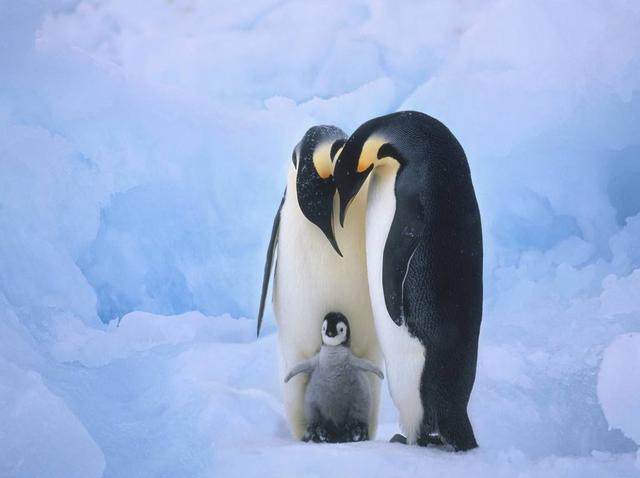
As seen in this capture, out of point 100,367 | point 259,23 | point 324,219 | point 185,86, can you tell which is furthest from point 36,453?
point 259,23

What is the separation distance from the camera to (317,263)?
1749 mm

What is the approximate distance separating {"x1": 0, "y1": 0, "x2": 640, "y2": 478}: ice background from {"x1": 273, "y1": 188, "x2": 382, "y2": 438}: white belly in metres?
0.26

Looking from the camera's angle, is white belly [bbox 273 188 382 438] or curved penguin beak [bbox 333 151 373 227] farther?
white belly [bbox 273 188 382 438]

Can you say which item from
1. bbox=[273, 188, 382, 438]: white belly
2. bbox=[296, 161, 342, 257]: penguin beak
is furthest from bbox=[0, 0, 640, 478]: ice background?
bbox=[296, 161, 342, 257]: penguin beak

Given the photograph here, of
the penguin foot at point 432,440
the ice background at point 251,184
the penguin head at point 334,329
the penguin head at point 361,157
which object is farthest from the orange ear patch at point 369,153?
the ice background at point 251,184

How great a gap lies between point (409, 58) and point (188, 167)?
840 mm

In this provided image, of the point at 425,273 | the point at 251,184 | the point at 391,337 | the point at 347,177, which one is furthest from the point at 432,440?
the point at 251,184

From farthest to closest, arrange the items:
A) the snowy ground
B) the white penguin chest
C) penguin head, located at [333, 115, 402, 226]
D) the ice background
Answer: the ice background → the white penguin chest → penguin head, located at [333, 115, 402, 226] → the snowy ground

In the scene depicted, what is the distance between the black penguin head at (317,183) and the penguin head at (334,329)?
141 mm

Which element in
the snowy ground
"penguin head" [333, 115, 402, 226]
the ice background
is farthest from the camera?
the ice background

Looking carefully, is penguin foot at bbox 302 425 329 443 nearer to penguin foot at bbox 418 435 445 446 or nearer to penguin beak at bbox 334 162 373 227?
penguin foot at bbox 418 435 445 446

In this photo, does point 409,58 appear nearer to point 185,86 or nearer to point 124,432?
point 185,86

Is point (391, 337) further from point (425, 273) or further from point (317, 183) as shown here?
point (317, 183)

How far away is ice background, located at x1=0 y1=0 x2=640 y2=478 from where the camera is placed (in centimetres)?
200
